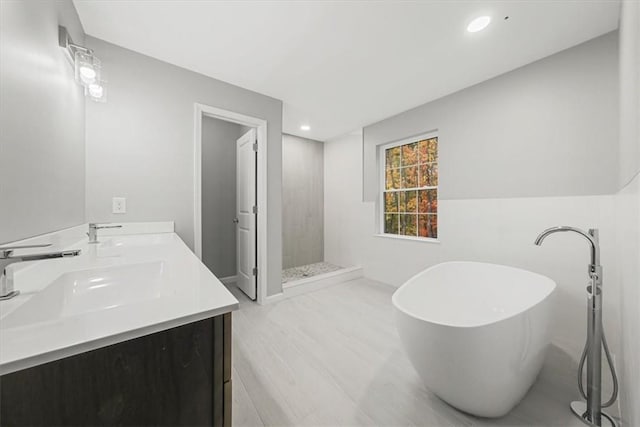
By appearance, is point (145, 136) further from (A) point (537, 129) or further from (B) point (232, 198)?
(A) point (537, 129)

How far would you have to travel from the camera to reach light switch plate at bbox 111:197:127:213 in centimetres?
186

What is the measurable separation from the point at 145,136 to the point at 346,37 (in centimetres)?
179

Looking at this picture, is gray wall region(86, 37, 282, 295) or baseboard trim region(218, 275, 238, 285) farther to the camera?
baseboard trim region(218, 275, 238, 285)

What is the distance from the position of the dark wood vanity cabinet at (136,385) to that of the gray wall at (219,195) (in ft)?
9.86

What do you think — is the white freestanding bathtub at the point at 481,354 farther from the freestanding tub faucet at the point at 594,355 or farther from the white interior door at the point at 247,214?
the white interior door at the point at 247,214

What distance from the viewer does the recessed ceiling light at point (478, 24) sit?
5.38 ft

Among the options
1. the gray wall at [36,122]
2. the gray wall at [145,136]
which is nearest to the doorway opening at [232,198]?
the gray wall at [145,136]

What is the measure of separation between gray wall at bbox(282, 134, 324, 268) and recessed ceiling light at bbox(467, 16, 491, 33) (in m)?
2.92

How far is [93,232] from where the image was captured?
1.45 metres

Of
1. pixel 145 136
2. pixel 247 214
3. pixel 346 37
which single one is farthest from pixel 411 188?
pixel 145 136

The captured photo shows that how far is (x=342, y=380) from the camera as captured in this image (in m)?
1.56

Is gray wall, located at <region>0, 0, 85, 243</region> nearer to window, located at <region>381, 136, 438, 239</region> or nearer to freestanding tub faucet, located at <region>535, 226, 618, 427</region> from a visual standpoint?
freestanding tub faucet, located at <region>535, 226, 618, 427</region>

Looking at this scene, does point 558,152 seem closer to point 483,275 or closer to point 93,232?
point 483,275

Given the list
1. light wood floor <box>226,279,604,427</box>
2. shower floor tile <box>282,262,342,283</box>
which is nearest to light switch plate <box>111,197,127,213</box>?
light wood floor <box>226,279,604,427</box>
